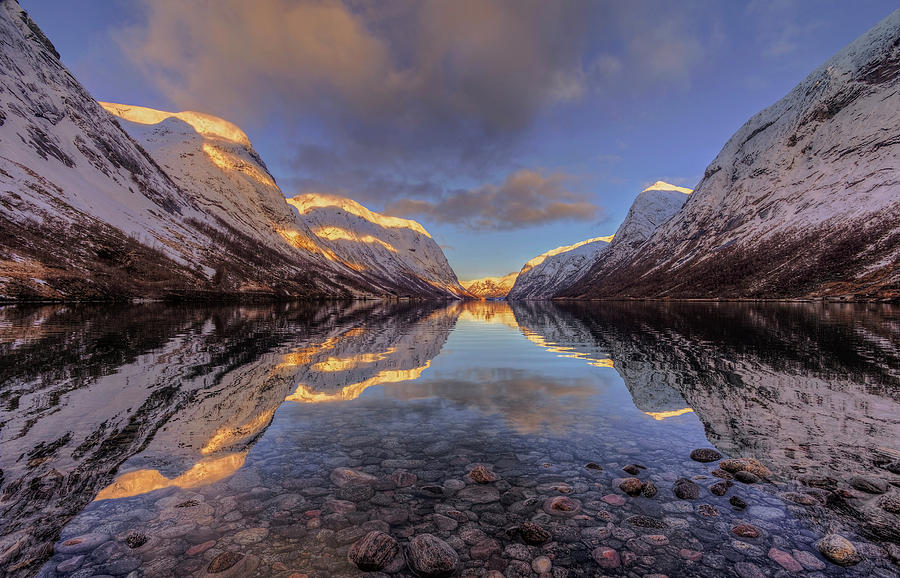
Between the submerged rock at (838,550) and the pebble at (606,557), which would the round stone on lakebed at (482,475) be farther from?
the submerged rock at (838,550)

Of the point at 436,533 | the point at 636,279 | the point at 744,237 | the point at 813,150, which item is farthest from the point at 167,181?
the point at 813,150

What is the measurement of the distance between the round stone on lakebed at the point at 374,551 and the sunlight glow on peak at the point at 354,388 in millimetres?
8736

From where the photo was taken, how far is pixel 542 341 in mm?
34406

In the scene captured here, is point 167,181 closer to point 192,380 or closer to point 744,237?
point 192,380

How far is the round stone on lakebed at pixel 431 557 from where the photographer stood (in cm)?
533

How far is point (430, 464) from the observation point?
9.03 m

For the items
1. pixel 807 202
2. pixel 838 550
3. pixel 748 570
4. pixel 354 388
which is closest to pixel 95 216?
pixel 354 388

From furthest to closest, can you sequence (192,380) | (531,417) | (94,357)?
(94,357), (192,380), (531,417)

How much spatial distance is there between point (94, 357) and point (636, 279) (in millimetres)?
186214

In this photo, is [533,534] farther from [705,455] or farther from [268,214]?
[268,214]

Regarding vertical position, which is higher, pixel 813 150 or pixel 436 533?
pixel 813 150

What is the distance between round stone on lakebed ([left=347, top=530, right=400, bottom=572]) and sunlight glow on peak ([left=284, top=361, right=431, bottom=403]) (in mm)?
8736

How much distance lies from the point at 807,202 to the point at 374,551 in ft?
579

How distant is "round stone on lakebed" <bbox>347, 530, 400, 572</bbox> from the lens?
5.47 meters
